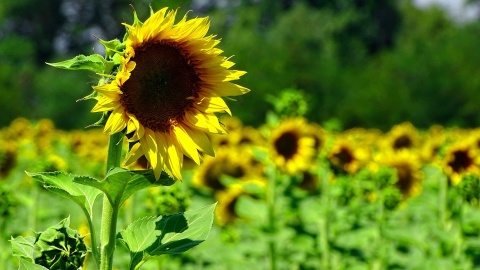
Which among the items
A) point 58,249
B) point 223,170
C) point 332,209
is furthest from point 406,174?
point 58,249

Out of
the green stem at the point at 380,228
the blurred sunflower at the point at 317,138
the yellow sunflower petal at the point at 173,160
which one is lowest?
the yellow sunflower petal at the point at 173,160

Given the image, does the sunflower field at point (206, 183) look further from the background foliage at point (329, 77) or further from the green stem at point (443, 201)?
the background foliage at point (329, 77)

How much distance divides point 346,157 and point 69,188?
295cm

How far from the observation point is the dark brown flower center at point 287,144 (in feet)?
14.3

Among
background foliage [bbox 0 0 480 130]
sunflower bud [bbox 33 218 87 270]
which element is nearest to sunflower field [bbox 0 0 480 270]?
sunflower bud [bbox 33 218 87 270]

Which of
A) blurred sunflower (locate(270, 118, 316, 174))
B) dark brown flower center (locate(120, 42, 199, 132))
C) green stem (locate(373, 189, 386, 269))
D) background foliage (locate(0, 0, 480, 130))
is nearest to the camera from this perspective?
dark brown flower center (locate(120, 42, 199, 132))

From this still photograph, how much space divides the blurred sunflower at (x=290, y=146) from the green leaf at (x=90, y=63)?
2858mm

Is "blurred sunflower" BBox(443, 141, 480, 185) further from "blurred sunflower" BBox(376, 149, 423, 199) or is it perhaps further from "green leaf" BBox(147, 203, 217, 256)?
"green leaf" BBox(147, 203, 217, 256)

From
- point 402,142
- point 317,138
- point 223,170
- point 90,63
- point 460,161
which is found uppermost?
point 402,142

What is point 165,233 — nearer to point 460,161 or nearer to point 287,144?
point 460,161

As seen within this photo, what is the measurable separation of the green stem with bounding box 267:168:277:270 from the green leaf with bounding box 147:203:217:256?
7.39 feet

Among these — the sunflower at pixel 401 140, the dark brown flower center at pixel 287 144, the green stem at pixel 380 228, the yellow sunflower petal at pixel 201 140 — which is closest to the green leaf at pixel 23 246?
the yellow sunflower petal at pixel 201 140

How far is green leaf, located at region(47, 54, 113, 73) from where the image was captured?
1.37 meters

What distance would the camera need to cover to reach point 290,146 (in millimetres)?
4418
